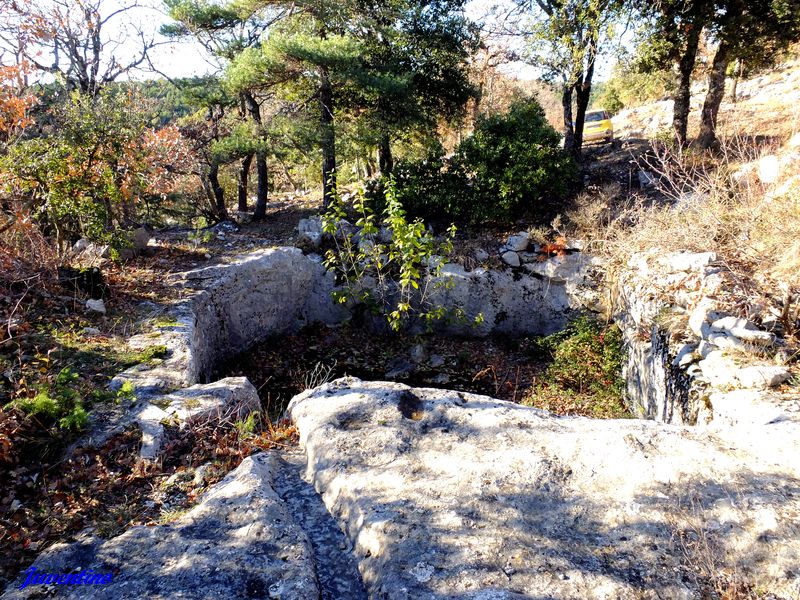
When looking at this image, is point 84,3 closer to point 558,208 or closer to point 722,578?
point 558,208

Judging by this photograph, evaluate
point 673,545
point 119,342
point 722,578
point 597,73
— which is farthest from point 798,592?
point 597,73

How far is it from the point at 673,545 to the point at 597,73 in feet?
32.4

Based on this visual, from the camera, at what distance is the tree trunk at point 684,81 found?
9.27 metres

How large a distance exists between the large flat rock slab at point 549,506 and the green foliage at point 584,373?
2.81 metres

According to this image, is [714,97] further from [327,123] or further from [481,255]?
[327,123]

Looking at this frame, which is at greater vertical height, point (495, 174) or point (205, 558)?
point (495, 174)

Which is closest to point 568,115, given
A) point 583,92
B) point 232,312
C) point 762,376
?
point 583,92

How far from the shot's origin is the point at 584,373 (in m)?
7.22

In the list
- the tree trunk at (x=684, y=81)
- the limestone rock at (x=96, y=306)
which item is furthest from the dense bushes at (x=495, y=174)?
the limestone rock at (x=96, y=306)

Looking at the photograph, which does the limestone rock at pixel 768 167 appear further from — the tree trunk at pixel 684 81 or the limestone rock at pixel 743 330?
the limestone rock at pixel 743 330

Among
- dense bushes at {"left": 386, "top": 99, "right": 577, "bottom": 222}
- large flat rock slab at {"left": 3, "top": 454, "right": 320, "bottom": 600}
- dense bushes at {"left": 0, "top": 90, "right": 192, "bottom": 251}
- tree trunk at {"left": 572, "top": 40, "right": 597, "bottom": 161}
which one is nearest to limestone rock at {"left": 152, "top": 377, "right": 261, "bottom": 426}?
large flat rock slab at {"left": 3, "top": 454, "right": 320, "bottom": 600}

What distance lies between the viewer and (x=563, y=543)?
2688 millimetres

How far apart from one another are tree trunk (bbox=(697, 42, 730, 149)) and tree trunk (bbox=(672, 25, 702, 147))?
0.45 meters

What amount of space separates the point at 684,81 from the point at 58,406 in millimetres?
11540
